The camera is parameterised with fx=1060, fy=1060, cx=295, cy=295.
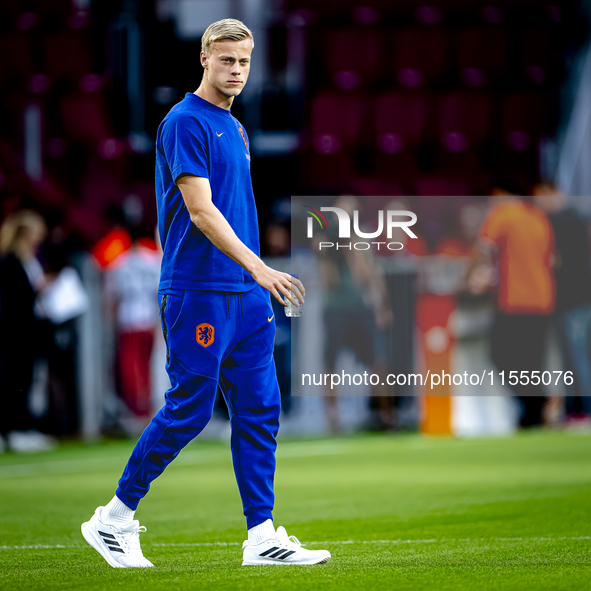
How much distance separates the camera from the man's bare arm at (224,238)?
325 cm

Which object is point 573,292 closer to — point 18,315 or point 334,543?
point 18,315

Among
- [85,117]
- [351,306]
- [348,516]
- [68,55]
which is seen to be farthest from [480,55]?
[348,516]

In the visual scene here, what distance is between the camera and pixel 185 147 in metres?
3.35

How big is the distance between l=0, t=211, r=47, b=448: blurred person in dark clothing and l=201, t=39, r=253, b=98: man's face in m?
5.16

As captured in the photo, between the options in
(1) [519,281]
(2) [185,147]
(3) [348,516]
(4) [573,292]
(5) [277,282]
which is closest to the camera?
(5) [277,282]

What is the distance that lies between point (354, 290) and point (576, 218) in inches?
77.5

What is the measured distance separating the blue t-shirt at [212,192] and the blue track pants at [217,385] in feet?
0.21

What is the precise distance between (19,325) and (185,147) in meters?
5.52

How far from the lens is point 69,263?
9055mm

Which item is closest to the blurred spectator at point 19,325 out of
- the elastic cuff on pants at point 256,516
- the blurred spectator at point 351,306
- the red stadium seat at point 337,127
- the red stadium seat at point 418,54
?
the blurred spectator at point 351,306

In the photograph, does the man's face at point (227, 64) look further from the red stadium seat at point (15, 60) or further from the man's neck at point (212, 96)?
the red stadium seat at point (15, 60)

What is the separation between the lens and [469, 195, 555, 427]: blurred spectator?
885 centimetres

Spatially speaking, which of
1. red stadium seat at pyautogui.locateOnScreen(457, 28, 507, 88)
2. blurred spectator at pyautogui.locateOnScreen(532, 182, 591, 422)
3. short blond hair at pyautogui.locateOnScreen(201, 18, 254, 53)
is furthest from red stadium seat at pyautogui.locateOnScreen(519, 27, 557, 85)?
short blond hair at pyautogui.locateOnScreen(201, 18, 254, 53)

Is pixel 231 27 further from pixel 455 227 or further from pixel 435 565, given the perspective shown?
pixel 455 227
